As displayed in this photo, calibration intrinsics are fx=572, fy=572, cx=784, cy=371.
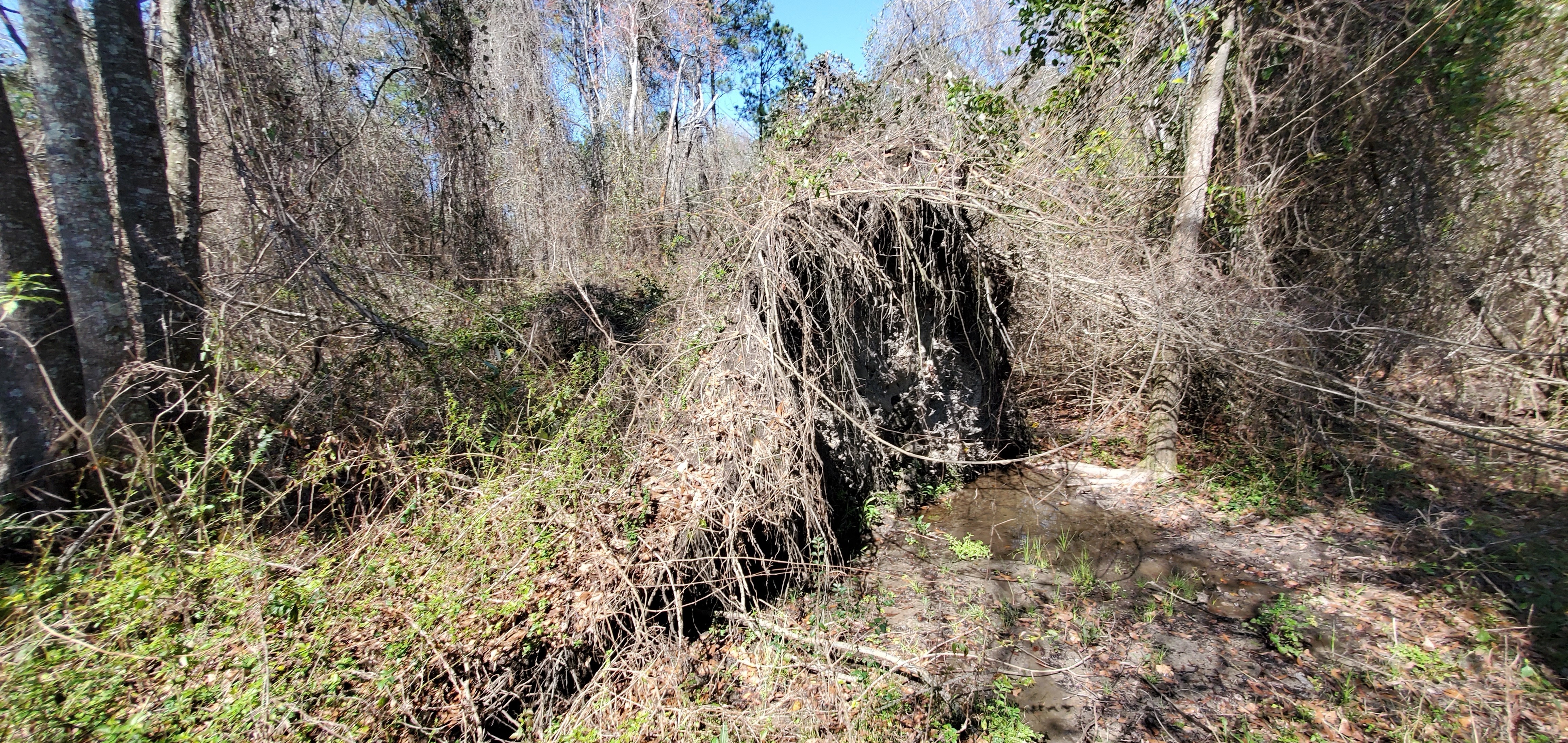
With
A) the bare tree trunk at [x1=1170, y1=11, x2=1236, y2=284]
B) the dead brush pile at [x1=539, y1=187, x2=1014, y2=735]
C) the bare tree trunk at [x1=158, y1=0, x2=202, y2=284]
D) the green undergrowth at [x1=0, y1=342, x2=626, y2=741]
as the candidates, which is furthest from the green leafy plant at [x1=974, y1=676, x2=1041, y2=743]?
the bare tree trunk at [x1=158, y1=0, x2=202, y2=284]

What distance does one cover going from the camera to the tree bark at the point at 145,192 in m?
3.84

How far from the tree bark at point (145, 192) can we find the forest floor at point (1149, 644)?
4331 mm

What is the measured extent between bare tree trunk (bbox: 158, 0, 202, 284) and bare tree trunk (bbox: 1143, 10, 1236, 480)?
8.31 meters

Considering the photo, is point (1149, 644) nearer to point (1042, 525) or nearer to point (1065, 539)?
point (1065, 539)

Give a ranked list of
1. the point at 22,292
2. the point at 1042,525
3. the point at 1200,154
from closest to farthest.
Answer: the point at 22,292 → the point at 1042,525 → the point at 1200,154

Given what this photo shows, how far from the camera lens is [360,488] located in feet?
13.4

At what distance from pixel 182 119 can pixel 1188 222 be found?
9068 mm

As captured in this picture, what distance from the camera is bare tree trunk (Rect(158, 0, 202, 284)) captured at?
4484 mm

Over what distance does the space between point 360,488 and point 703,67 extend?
21.0 m

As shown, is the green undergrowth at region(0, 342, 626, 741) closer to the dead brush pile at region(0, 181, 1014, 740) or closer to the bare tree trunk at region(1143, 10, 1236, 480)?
the dead brush pile at region(0, 181, 1014, 740)

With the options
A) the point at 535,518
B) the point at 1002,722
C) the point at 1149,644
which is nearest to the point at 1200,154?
the point at 1149,644

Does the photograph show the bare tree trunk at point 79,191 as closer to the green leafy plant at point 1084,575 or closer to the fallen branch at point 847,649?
the fallen branch at point 847,649

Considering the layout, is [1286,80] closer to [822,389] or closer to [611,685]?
[822,389]

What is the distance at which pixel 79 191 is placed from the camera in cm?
368
